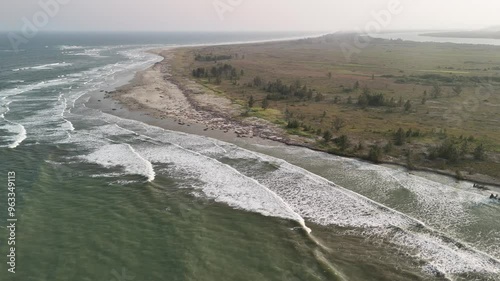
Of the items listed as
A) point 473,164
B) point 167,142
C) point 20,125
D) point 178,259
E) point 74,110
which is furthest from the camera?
point 74,110

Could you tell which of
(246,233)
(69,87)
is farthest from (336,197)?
(69,87)

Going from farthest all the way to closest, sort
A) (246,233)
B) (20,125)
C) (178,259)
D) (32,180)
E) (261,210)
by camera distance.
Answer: (20,125), (32,180), (261,210), (246,233), (178,259)

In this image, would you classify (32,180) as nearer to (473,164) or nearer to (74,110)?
(74,110)

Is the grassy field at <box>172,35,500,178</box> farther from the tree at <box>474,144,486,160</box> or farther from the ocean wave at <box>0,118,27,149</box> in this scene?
the ocean wave at <box>0,118,27,149</box>

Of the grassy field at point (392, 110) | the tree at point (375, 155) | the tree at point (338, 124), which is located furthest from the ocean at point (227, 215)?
the tree at point (338, 124)

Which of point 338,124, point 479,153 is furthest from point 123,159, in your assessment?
point 479,153

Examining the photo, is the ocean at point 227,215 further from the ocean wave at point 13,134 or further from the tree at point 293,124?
the tree at point 293,124

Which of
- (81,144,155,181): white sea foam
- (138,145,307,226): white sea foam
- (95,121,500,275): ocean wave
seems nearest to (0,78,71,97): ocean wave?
(81,144,155,181): white sea foam
